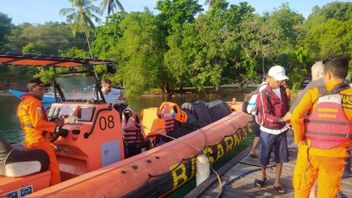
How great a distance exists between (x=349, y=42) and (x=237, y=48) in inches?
599

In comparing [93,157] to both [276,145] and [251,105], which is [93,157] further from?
[276,145]

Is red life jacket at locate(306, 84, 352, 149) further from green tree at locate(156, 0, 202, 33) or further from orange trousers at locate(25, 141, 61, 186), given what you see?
green tree at locate(156, 0, 202, 33)

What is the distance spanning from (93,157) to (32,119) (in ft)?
3.36

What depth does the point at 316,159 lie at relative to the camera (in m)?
2.60

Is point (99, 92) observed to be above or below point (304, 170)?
above

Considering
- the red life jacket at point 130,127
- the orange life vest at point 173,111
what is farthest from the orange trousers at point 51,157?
the orange life vest at point 173,111

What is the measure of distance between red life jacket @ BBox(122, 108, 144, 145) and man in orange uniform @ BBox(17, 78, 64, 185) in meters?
1.83

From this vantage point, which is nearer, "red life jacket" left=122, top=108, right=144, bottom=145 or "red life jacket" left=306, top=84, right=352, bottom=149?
"red life jacket" left=306, top=84, right=352, bottom=149

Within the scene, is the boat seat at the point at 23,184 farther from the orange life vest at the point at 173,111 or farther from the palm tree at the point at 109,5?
the palm tree at the point at 109,5

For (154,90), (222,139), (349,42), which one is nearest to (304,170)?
(222,139)

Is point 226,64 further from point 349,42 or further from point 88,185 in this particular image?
point 88,185

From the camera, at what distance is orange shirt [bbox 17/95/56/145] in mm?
3367

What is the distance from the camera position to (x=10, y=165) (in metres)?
3.11

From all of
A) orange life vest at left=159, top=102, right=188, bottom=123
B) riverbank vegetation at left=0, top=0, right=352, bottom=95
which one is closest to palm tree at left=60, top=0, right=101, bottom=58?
riverbank vegetation at left=0, top=0, right=352, bottom=95
